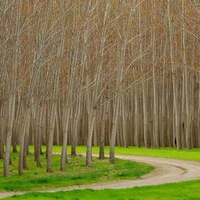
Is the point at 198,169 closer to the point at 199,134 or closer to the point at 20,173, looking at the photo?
the point at 20,173

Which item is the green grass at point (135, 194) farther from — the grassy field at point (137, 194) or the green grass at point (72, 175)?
the green grass at point (72, 175)

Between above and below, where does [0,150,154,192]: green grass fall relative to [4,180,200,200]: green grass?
above

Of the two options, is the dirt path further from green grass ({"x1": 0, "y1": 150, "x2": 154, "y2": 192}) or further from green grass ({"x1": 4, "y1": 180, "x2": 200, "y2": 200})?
green grass ({"x1": 4, "y1": 180, "x2": 200, "y2": 200})

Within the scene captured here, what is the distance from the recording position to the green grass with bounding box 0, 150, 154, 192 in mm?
18312

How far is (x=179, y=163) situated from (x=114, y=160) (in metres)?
3.57

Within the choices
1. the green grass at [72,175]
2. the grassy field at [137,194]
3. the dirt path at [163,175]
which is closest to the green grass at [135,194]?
the grassy field at [137,194]

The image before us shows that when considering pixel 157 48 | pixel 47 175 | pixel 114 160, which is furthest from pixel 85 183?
pixel 157 48

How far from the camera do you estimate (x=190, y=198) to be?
13695 mm

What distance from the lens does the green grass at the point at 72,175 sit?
18.3 m

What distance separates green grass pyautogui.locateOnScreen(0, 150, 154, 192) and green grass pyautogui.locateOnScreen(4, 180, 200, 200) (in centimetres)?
311

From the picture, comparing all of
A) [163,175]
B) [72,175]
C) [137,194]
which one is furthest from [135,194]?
[72,175]

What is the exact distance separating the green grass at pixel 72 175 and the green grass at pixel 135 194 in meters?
3.11

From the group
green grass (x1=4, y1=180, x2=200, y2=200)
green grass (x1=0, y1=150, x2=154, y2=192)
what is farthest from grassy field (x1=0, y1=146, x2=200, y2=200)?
green grass (x1=0, y1=150, x2=154, y2=192)

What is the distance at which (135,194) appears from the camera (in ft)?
47.9
